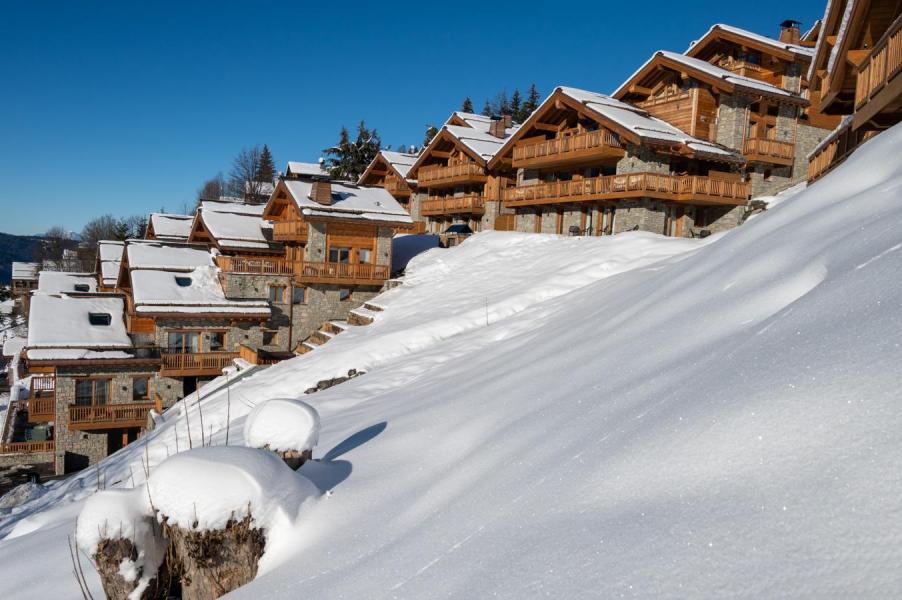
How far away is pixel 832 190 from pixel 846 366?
5.97m

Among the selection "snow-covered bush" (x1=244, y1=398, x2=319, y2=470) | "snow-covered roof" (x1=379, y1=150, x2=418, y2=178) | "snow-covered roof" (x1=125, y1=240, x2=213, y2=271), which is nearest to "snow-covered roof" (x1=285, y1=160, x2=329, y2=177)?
"snow-covered roof" (x1=379, y1=150, x2=418, y2=178)

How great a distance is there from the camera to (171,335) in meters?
24.6

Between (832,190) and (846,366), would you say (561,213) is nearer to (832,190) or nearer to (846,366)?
(832,190)

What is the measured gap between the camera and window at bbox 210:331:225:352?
82.8 ft

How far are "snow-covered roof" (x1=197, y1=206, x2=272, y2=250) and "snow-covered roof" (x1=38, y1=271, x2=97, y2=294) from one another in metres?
11.1

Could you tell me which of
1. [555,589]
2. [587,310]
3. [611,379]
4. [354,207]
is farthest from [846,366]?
[354,207]

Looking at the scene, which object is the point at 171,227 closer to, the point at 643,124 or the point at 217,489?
the point at 643,124

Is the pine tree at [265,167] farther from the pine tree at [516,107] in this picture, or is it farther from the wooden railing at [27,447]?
the wooden railing at [27,447]

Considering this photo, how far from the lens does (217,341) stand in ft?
83.0

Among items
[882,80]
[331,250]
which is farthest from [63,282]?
[882,80]

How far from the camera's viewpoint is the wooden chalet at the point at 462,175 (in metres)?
34.6

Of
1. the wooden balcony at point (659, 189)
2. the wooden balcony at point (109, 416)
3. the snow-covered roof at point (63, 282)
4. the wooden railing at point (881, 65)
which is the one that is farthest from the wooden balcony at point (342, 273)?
the wooden railing at point (881, 65)

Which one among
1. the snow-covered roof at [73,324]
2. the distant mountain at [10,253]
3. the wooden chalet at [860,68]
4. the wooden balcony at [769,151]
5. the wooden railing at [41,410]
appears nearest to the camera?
the wooden chalet at [860,68]

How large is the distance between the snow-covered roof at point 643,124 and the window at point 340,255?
12825mm
